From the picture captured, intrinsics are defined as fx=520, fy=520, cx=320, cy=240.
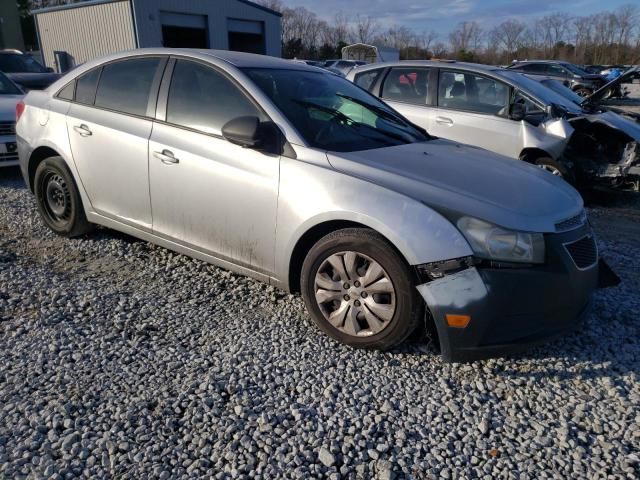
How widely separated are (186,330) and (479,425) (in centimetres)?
186

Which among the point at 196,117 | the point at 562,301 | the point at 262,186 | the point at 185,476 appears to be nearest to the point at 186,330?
the point at 262,186

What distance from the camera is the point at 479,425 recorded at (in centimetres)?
258

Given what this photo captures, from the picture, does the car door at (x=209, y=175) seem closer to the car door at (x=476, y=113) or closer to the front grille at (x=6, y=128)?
the car door at (x=476, y=113)

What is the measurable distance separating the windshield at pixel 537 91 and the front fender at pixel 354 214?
14.8ft

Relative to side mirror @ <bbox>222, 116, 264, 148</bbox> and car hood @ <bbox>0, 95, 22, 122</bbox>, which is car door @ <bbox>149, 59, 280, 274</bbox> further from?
car hood @ <bbox>0, 95, 22, 122</bbox>

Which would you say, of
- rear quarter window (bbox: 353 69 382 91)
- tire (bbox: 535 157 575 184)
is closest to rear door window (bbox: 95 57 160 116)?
rear quarter window (bbox: 353 69 382 91)

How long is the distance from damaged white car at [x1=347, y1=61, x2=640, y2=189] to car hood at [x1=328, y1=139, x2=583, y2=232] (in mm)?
2999

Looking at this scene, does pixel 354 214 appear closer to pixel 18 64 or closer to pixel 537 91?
pixel 537 91

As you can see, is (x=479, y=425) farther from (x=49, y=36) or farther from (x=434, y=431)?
(x=49, y=36)

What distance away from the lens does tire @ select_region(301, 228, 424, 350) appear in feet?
9.62

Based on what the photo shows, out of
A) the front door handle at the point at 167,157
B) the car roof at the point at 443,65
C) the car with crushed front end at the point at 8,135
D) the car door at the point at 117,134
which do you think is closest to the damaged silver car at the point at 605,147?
the car roof at the point at 443,65

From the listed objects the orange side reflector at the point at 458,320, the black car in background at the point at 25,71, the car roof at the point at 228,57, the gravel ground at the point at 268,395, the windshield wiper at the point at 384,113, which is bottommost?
the gravel ground at the point at 268,395

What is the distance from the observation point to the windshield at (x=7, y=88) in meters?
8.16

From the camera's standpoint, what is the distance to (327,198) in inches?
121
